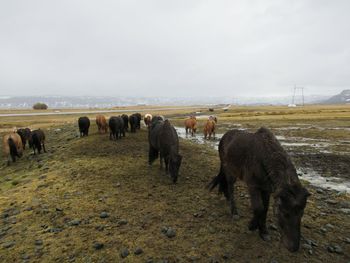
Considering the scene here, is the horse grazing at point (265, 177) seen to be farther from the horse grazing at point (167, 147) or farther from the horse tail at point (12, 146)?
the horse tail at point (12, 146)

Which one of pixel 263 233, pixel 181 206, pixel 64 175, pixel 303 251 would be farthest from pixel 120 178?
pixel 303 251

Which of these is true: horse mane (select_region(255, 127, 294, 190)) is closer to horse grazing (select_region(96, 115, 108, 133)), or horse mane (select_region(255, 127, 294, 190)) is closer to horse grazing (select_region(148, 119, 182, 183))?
horse grazing (select_region(148, 119, 182, 183))

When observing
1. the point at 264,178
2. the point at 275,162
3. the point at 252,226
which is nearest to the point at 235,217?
the point at 252,226

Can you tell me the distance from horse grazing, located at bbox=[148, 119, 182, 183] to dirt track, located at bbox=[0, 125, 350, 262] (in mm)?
660

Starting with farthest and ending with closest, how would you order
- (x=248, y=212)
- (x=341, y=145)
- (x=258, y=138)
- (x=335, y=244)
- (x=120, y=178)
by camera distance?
(x=341, y=145) < (x=120, y=178) < (x=248, y=212) < (x=258, y=138) < (x=335, y=244)

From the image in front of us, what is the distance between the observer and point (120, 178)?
36.5 ft

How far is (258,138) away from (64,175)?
30.8 ft

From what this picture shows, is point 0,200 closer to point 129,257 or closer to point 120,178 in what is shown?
point 120,178

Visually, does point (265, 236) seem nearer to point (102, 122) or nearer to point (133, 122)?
point (133, 122)

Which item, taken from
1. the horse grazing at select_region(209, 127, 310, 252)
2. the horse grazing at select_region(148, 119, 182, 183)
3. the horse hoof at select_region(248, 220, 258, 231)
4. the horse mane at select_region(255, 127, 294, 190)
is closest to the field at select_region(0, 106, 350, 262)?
the horse hoof at select_region(248, 220, 258, 231)

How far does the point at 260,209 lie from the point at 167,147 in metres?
5.74

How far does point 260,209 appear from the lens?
6.20m

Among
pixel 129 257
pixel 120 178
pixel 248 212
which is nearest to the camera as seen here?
pixel 129 257

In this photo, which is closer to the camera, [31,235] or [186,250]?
[186,250]
